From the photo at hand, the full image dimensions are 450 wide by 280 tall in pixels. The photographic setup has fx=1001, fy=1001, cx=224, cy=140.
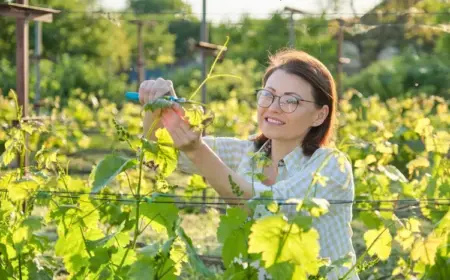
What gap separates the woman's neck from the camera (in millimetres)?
2412

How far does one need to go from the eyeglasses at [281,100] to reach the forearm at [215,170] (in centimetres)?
28

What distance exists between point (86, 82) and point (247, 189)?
1493cm

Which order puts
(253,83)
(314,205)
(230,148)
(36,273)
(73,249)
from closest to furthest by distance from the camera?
(314,205) < (73,249) < (36,273) < (230,148) < (253,83)

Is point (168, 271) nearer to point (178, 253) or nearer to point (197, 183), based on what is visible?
point (178, 253)

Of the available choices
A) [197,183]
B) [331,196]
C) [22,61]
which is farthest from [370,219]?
[22,61]

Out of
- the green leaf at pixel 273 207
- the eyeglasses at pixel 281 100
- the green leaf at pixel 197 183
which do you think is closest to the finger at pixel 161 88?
the eyeglasses at pixel 281 100

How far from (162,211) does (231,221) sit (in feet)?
0.81

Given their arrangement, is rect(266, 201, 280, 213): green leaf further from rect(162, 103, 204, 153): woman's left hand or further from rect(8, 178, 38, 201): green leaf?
rect(8, 178, 38, 201): green leaf

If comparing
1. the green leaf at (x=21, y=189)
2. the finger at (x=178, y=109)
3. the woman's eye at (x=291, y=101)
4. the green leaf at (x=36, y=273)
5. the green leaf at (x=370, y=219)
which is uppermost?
the finger at (x=178, y=109)

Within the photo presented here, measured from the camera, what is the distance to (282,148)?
2.41 metres

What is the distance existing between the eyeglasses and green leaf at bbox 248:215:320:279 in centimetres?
64

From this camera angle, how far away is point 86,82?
1675 centimetres

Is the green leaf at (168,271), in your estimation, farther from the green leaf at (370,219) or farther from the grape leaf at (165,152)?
the green leaf at (370,219)

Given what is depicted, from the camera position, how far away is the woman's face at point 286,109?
230 centimetres
